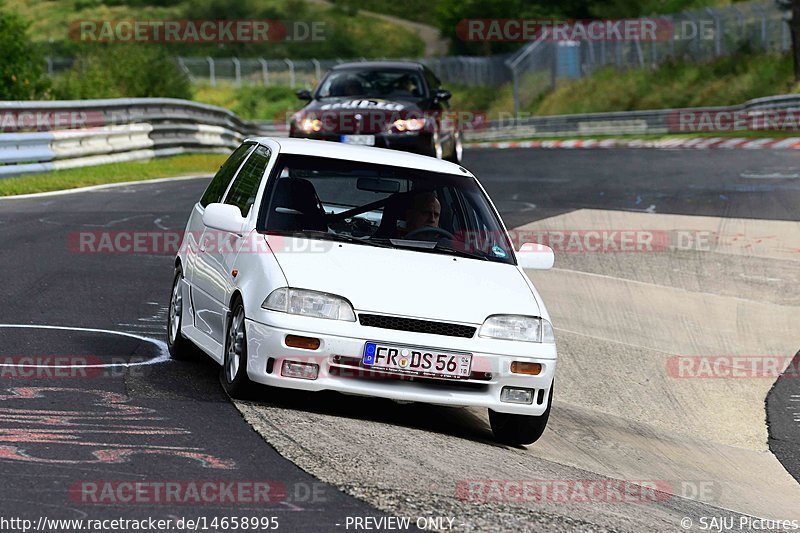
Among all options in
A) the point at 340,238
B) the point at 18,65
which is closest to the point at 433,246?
the point at 340,238

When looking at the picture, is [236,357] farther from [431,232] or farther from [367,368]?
[431,232]

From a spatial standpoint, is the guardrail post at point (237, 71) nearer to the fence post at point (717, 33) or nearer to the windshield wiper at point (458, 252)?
the fence post at point (717, 33)

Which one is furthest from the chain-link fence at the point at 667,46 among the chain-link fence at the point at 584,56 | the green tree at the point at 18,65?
the green tree at the point at 18,65

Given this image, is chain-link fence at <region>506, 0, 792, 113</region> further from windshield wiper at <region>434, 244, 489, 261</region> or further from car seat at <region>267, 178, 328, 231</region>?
car seat at <region>267, 178, 328, 231</region>

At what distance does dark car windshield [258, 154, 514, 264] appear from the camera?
8.05 m

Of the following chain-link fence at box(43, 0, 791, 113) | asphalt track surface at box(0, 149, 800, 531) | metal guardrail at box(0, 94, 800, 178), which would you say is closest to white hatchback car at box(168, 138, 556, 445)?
asphalt track surface at box(0, 149, 800, 531)

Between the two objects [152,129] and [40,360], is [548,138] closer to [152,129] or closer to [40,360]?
[152,129]

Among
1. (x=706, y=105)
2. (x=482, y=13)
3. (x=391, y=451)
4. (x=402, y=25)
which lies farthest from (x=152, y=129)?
(x=402, y=25)

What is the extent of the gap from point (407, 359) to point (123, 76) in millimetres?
26723

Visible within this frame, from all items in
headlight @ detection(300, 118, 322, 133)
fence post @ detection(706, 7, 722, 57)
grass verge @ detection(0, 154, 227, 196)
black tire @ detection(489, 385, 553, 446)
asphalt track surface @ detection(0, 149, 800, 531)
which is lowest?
black tire @ detection(489, 385, 553, 446)

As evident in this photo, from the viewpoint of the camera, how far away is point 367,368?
7086mm

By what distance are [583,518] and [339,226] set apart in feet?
9.63

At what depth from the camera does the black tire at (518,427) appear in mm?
7664

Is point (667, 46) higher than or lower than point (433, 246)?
higher
